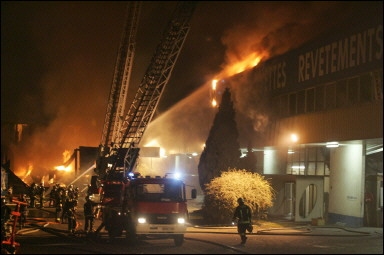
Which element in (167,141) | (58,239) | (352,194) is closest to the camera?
(58,239)

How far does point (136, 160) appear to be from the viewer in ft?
90.2

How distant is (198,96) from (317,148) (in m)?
15.3

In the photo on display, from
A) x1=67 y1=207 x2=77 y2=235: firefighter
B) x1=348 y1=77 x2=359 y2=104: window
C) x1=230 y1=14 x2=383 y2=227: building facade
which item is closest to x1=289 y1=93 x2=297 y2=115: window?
x1=230 y1=14 x2=383 y2=227: building facade

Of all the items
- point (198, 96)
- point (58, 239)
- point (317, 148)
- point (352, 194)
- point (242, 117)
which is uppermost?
point (198, 96)

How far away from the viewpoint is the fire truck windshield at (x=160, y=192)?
16125 mm

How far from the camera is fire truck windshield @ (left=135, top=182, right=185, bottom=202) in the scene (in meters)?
16.1

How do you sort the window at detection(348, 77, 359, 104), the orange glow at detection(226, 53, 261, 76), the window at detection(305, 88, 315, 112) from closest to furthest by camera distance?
the window at detection(348, 77, 359, 104), the window at detection(305, 88, 315, 112), the orange glow at detection(226, 53, 261, 76)

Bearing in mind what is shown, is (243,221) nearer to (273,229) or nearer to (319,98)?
(273,229)

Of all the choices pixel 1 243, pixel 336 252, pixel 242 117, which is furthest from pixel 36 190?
pixel 336 252

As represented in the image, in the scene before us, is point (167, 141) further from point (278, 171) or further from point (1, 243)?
point (1, 243)

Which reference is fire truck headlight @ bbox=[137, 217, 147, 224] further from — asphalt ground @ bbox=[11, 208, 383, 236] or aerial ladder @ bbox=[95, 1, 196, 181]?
aerial ladder @ bbox=[95, 1, 196, 181]

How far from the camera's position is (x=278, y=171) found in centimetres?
2920

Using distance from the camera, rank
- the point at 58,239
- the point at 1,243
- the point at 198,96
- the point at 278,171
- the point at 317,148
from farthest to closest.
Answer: the point at 198,96 < the point at 278,171 < the point at 317,148 < the point at 58,239 < the point at 1,243

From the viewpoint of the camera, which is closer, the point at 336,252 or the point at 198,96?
the point at 336,252
